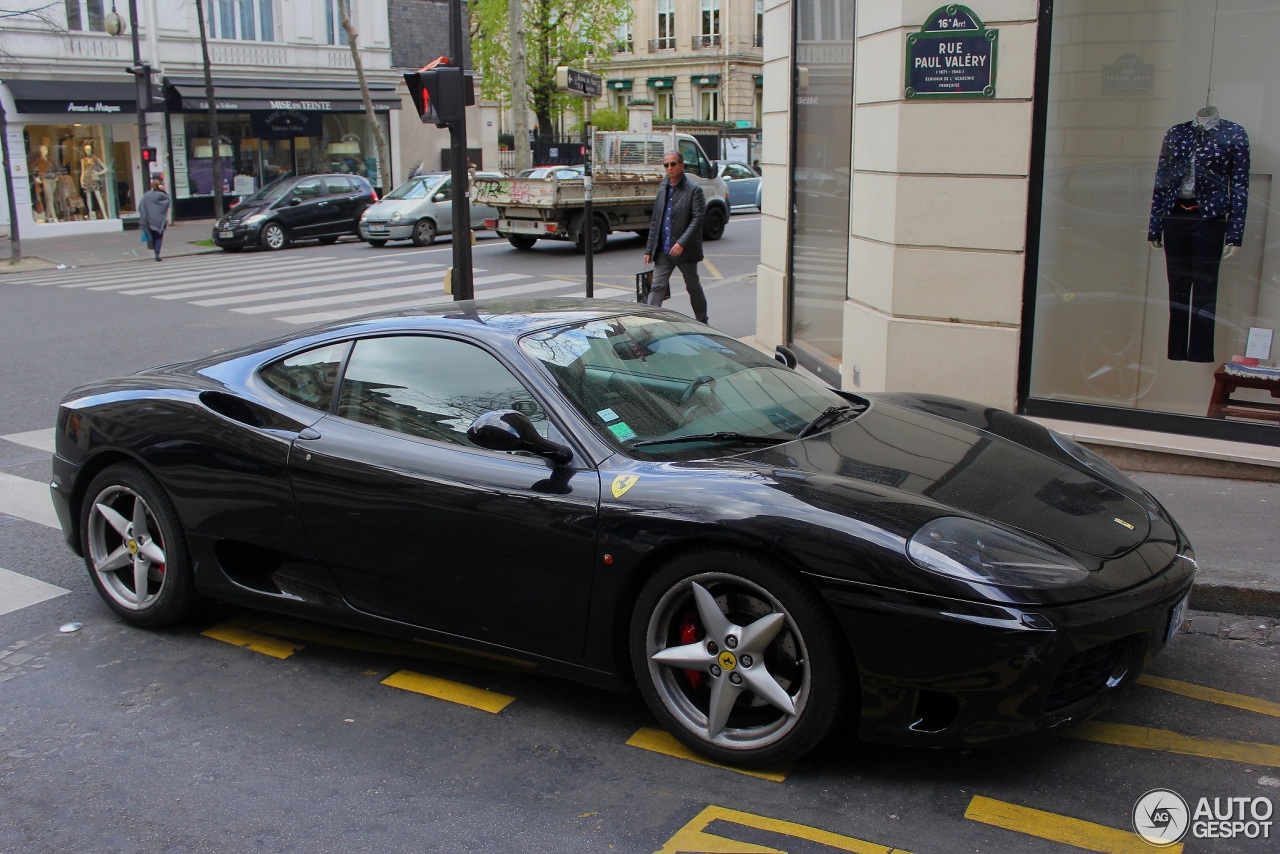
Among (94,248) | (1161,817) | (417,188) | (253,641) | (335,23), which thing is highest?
(335,23)

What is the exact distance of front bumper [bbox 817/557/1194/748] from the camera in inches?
130

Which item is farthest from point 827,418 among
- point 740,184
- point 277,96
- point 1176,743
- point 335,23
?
point 335,23

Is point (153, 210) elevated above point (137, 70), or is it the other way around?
point (137, 70)

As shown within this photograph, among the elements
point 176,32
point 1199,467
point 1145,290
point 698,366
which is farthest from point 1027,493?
point 176,32

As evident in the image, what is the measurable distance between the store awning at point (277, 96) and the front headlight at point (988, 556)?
32.4 m

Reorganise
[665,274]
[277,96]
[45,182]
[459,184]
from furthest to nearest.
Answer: [277,96]
[45,182]
[665,274]
[459,184]

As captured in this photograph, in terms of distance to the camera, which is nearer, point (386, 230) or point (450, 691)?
point (450, 691)

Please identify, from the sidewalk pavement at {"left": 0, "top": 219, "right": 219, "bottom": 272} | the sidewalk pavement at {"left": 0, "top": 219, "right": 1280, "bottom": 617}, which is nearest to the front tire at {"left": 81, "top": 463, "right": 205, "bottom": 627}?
the sidewalk pavement at {"left": 0, "top": 219, "right": 1280, "bottom": 617}

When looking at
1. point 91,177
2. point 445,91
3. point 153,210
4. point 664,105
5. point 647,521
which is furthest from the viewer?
point 664,105

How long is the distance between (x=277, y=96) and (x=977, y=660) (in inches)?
1360

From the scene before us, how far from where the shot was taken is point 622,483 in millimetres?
3842

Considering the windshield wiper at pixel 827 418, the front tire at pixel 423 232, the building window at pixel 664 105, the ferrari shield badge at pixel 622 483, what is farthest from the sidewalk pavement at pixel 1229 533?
the building window at pixel 664 105

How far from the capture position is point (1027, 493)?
3957mm

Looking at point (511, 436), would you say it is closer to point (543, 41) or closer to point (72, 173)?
point (72, 173)
